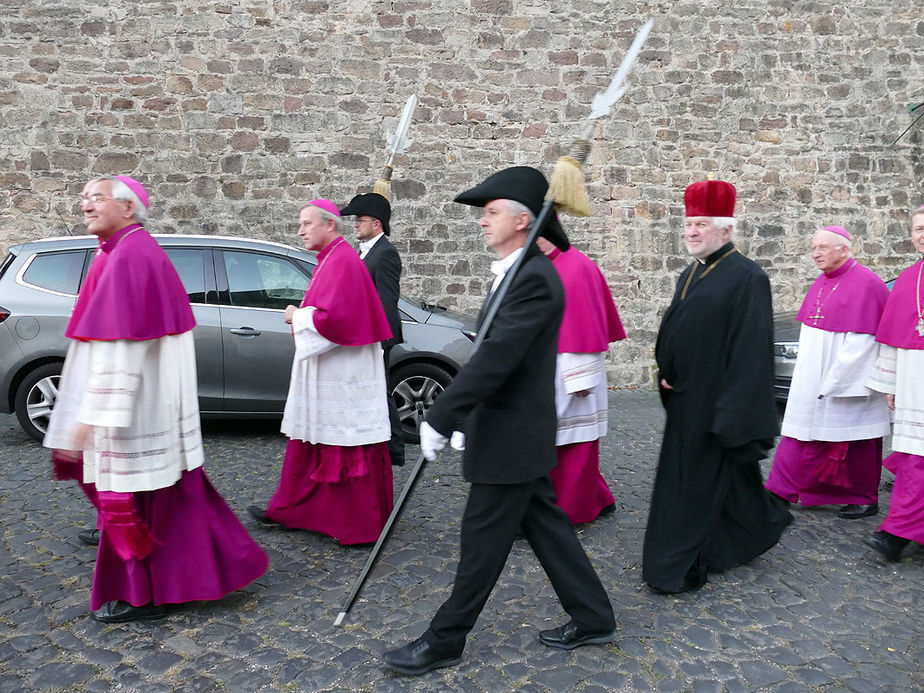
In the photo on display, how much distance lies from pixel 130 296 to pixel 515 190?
1.57m

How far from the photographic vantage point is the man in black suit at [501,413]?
2.89 meters

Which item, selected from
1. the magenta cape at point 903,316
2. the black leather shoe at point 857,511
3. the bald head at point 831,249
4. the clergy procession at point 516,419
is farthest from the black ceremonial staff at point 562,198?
the black leather shoe at point 857,511

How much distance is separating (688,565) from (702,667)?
711mm

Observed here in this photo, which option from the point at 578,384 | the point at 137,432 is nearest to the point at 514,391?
the point at 137,432

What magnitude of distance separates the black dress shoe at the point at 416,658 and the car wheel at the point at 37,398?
4.75 metres

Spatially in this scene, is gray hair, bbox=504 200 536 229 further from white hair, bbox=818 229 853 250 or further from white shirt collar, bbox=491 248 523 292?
white hair, bbox=818 229 853 250

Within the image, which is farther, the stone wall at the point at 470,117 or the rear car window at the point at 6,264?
the stone wall at the point at 470,117

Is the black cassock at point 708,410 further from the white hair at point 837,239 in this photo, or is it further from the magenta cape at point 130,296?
the magenta cape at point 130,296

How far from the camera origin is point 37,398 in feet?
22.1

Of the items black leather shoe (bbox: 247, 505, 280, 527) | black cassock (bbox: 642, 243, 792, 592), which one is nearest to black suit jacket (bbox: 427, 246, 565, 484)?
black cassock (bbox: 642, 243, 792, 592)

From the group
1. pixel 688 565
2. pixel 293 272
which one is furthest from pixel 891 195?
pixel 688 565

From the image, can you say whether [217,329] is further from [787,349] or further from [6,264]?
[787,349]

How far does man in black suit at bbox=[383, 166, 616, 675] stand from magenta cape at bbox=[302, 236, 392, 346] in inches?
55.9

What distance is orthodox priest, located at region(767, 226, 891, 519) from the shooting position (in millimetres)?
5098
